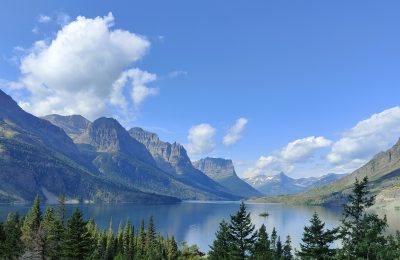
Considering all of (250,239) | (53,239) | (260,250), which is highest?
(250,239)

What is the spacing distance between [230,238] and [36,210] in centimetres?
8078

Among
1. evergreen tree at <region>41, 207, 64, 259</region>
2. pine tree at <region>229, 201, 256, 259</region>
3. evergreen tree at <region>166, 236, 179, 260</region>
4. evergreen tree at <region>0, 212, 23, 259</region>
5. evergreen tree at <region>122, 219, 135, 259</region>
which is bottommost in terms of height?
evergreen tree at <region>166, 236, 179, 260</region>

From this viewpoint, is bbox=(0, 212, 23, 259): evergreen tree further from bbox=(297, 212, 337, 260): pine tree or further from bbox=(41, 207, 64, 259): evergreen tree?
bbox=(297, 212, 337, 260): pine tree

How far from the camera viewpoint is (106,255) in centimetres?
12938

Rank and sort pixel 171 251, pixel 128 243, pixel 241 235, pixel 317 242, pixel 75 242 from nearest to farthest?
pixel 317 242 < pixel 241 235 < pixel 75 242 < pixel 128 243 < pixel 171 251

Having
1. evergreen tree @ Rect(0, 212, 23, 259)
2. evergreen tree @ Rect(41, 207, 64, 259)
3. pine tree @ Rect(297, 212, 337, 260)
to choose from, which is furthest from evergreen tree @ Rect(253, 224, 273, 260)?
evergreen tree @ Rect(0, 212, 23, 259)

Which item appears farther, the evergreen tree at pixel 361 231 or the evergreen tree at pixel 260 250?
the evergreen tree at pixel 260 250

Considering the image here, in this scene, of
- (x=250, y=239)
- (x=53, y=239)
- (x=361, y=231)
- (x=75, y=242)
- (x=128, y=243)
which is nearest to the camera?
(x=361, y=231)

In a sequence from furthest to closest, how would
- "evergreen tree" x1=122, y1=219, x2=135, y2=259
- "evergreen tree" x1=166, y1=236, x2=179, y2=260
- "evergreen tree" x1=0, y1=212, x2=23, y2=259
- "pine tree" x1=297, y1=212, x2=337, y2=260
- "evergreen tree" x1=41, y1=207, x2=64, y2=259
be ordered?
"evergreen tree" x1=166, y1=236, x2=179, y2=260
"evergreen tree" x1=122, y1=219, x2=135, y2=259
"evergreen tree" x1=0, y1=212, x2=23, y2=259
"evergreen tree" x1=41, y1=207, x2=64, y2=259
"pine tree" x1=297, y1=212, x2=337, y2=260

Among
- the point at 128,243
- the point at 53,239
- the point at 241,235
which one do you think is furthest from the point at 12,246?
the point at 241,235

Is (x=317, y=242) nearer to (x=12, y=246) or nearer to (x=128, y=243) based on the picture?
(x=12, y=246)

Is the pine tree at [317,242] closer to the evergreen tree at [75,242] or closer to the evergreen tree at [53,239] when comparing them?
the evergreen tree at [75,242]

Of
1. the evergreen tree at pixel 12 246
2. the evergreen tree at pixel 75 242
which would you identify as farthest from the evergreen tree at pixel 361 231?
the evergreen tree at pixel 12 246

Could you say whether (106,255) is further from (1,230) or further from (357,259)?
(357,259)
